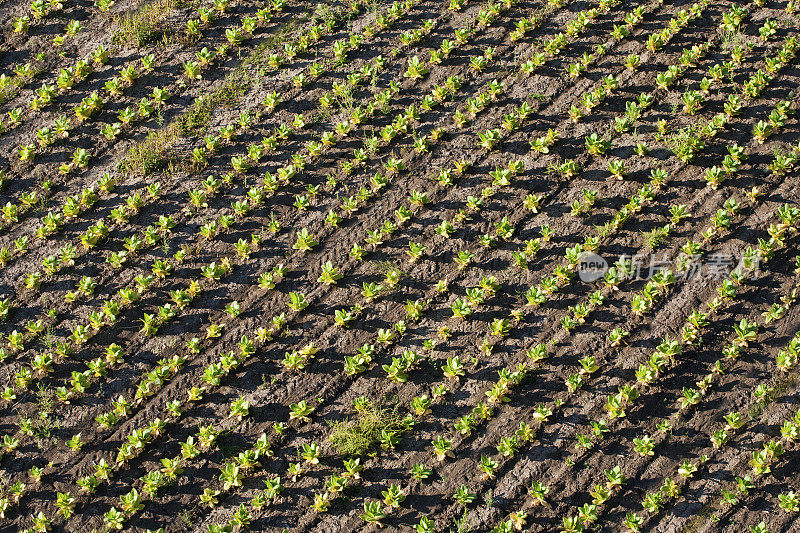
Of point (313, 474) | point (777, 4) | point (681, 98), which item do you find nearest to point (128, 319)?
point (313, 474)

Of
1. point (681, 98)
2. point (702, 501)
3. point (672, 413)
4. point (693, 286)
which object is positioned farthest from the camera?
point (681, 98)

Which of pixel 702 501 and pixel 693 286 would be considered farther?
pixel 693 286

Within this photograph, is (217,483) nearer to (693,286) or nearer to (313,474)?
(313,474)

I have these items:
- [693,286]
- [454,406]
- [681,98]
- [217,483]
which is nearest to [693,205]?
[693,286]

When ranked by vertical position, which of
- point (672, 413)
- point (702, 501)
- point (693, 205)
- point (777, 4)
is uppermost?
point (777, 4)

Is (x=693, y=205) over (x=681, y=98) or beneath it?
beneath

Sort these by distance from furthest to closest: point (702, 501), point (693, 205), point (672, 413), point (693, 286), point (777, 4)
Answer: point (777, 4) → point (693, 205) → point (693, 286) → point (672, 413) → point (702, 501)

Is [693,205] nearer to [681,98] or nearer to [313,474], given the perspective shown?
[681,98]
